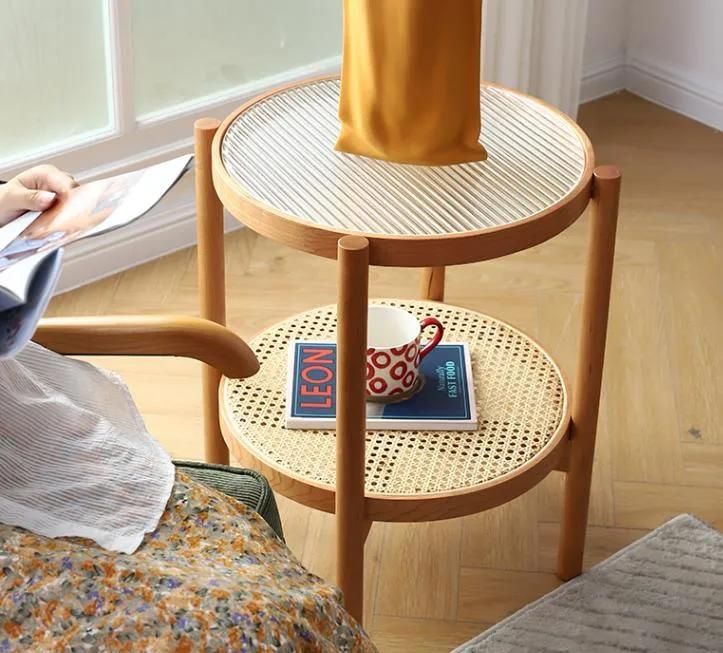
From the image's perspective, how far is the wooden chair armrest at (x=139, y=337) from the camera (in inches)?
41.6

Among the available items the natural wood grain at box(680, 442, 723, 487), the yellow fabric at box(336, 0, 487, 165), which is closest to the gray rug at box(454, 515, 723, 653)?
the natural wood grain at box(680, 442, 723, 487)

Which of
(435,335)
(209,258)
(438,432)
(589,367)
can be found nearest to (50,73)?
(209,258)

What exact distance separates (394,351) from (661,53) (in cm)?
173

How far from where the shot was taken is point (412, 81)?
1330 mm

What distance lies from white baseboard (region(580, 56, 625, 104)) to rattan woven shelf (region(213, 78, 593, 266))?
1.42 meters

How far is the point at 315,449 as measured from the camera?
1.44m

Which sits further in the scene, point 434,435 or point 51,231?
point 434,435

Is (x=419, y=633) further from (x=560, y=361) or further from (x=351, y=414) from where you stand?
(x=560, y=361)

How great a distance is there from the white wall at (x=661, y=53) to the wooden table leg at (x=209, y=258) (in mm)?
1640

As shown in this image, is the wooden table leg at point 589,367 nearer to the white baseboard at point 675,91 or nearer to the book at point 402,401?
the book at point 402,401

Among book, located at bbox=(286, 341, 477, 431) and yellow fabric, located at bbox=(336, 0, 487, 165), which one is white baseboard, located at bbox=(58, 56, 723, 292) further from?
yellow fabric, located at bbox=(336, 0, 487, 165)

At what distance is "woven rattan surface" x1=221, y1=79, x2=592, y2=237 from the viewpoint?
4.19 ft

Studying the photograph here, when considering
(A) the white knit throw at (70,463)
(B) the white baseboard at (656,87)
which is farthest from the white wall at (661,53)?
(A) the white knit throw at (70,463)

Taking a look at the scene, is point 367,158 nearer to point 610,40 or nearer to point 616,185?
point 616,185
